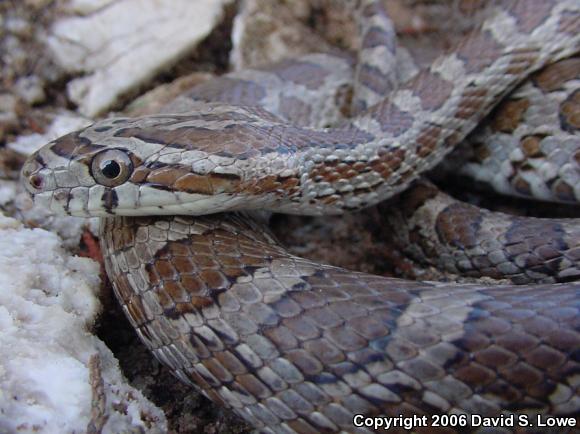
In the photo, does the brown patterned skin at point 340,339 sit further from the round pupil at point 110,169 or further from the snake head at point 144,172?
the round pupil at point 110,169

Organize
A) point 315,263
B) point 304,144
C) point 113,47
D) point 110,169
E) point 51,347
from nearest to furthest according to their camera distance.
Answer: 1. point 51,347
2. point 315,263
3. point 110,169
4. point 304,144
5. point 113,47

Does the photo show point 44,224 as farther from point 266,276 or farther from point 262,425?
point 262,425

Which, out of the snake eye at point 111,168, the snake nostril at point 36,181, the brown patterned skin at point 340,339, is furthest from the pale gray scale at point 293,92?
the brown patterned skin at point 340,339

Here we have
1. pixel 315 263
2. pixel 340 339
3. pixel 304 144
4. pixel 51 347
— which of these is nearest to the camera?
pixel 340 339

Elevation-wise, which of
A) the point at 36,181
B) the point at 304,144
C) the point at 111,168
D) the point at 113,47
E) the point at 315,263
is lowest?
the point at 315,263

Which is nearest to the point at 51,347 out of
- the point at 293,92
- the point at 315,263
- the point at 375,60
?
the point at 315,263

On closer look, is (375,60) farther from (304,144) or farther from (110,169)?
(110,169)

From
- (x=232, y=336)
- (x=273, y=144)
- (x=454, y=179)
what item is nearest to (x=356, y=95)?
(x=454, y=179)
